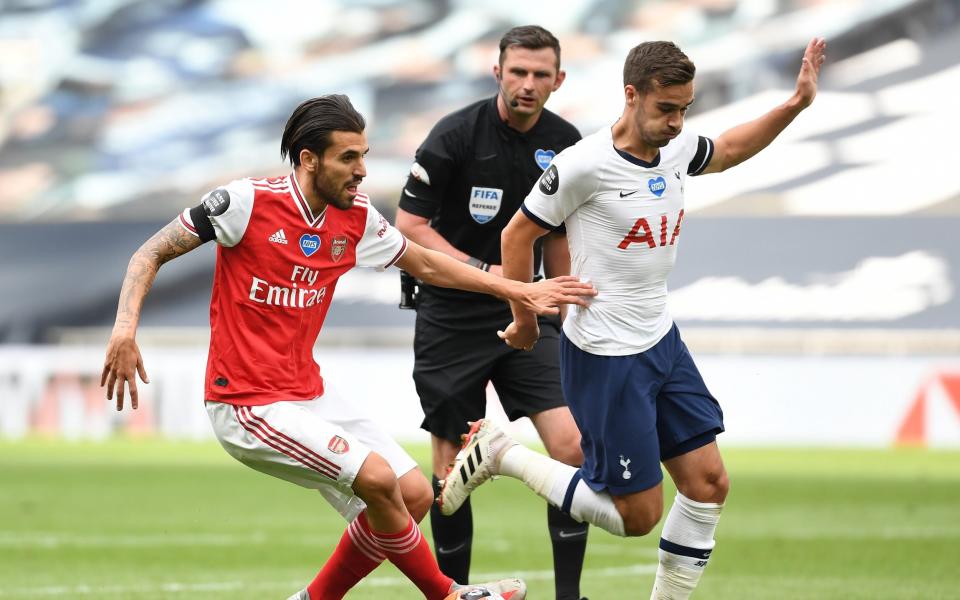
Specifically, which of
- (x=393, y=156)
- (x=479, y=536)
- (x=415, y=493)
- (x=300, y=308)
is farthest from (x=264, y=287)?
(x=393, y=156)

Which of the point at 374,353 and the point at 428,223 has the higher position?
the point at 428,223

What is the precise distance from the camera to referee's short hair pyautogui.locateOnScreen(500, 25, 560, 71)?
655cm

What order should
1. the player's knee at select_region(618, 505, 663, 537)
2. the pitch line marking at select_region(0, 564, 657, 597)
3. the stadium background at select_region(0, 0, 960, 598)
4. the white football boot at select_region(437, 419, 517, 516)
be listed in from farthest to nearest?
the stadium background at select_region(0, 0, 960, 598) → the pitch line marking at select_region(0, 564, 657, 597) → the white football boot at select_region(437, 419, 517, 516) → the player's knee at select_region(618, 505, 663, 537)

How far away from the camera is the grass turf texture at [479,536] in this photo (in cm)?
758

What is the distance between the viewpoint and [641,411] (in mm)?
5664

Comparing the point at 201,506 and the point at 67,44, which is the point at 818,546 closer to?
the point at 201,506

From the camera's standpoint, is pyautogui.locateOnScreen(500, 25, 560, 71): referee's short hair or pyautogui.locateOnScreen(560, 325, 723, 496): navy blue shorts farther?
pyautogui.locateOnScreen(500, 25, 560, 71): referee's short hair

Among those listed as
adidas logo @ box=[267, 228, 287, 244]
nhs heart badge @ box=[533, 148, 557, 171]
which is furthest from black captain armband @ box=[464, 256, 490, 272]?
adidas logo @ box=[267, 228, 287, 244]

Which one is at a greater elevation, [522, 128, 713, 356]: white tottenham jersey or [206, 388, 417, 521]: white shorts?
[522, 128, 713, 356]: white tottenham jersey


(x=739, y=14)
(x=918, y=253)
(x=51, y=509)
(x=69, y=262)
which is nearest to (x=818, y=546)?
(x=51, y=509)

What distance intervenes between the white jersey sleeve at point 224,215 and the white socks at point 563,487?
162 cm

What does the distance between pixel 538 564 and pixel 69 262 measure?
20172 millimetres

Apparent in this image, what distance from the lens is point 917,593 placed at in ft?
23.3

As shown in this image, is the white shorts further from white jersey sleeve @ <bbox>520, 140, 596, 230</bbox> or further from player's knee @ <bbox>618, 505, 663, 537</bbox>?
white jersey sleeve @ <bbox>520, 140, 596, 230</bbox>
